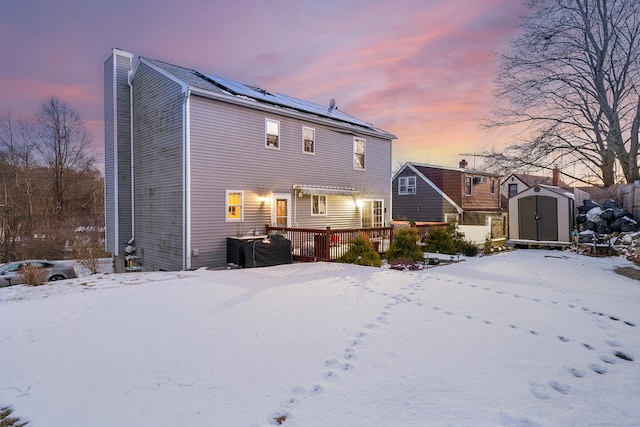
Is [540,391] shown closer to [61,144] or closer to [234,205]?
[234,205]

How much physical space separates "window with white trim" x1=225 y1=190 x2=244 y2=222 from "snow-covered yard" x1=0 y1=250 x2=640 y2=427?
4970 millimetres

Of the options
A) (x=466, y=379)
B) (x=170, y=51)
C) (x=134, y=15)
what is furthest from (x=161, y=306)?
(x=170, y=51)

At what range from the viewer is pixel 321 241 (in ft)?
35.3

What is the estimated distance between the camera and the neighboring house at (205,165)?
36.3ft

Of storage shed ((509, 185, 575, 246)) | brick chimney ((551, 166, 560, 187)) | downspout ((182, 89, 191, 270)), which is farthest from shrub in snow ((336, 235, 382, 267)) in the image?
brick chimney ((551, 166, 560, 187))

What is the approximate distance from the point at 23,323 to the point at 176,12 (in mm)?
12716

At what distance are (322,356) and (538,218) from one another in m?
14.9

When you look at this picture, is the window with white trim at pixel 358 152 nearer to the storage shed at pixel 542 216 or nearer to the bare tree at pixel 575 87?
the storage shed at pixel 542 216

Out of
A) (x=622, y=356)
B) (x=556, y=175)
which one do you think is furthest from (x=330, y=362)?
(x=556, y=175)

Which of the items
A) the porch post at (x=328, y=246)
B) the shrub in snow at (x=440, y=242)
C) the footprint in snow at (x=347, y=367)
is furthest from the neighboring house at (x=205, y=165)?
the footprint in snow at (x=347, y=367)

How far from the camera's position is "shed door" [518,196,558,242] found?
48.0 feet

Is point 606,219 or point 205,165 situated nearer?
point 205,165

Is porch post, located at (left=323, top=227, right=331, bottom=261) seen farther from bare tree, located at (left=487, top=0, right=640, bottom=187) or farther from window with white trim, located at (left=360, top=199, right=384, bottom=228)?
bare tree, located at (left=487, top=0, right=640, bottom=187)

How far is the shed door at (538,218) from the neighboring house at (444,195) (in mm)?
5334
